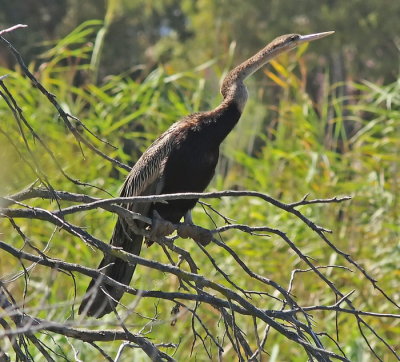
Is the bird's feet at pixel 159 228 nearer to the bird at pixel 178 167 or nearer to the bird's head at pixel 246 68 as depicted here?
the bird at pixel 178 167

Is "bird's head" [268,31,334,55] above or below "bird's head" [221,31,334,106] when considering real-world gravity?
above

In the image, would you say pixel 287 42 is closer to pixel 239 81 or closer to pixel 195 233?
pixel 239 81

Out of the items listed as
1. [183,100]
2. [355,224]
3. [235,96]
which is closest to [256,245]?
[355,224]

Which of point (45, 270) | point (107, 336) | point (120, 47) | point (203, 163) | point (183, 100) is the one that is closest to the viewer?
point (107, 336)

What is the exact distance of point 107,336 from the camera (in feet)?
8.55

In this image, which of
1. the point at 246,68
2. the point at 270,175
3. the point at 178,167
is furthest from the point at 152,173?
the point at 270,175

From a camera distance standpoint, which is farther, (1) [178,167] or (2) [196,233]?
(1) [178,167]

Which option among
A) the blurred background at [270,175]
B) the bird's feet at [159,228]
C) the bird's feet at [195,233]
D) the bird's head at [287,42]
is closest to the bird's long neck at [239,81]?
the bird's head at [287,42]

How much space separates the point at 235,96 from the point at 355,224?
7.55 feet

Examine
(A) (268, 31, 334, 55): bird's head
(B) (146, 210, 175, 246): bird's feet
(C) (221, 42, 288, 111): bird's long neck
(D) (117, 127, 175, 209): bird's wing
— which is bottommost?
(B) (146, 210, 175, 246): bird's feet

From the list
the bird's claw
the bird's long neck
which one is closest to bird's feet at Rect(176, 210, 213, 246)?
the bird's claw

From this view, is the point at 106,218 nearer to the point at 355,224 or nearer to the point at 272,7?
the point at 355,224

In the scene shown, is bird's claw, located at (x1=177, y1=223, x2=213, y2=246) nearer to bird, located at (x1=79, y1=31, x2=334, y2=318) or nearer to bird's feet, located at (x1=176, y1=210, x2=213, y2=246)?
bird's feet, located at (x1=176, y1=210, x2=213, y2=246)

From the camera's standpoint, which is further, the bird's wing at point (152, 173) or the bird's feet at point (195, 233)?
the bird's wing at point (152, 173)
